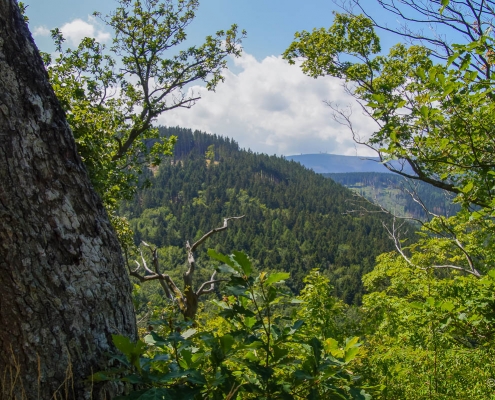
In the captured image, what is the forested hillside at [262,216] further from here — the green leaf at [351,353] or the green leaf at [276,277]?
the green leaf at [276,277]

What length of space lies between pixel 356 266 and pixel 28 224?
350 feet

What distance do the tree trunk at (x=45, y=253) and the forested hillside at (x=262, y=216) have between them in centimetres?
8762

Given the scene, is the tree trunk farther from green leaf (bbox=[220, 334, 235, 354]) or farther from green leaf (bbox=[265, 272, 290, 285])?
green leaf (bbox=[265, 272, 290, 285])

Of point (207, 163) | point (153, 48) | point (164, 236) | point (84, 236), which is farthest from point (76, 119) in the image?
point (207, 163)

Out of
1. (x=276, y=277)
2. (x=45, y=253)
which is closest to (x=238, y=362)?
(x=276, y=277)

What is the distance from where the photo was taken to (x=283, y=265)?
111 metres

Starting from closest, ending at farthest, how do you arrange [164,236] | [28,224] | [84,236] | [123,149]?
1. [28,224]
2. [84,236]
3. [123,149]
4. [164,236]

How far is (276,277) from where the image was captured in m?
1.35

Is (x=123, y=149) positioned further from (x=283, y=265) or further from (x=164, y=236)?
(x=164, y=236)

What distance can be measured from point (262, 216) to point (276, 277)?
141 metres

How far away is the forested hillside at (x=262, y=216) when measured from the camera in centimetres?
11139

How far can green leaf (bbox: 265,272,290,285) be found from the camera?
4.37 feet

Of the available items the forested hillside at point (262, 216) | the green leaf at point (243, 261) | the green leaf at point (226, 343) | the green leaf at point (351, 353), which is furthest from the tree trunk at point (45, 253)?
the forested hillside at point (262, 216)

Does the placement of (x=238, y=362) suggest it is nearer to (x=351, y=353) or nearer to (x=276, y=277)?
(x=276, y=277)
